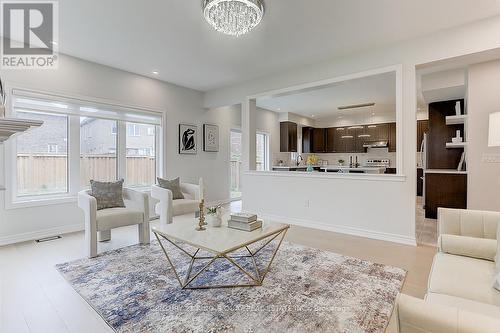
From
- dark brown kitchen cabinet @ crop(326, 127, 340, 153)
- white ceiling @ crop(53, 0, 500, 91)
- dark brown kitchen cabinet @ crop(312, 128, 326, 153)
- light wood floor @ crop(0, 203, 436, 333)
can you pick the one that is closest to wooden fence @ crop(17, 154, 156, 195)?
light wood floor @ crop(0, 203, 436, 333)

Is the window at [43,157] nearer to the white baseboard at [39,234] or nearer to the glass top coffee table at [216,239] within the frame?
the white baseboard at [39,234]

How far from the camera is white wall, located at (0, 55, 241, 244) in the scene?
357 centimetres

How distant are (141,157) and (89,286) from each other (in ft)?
9.94

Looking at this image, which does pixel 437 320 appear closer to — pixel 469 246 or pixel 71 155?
pixel 469 246

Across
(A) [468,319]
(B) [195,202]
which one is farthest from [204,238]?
(B) [195,202]

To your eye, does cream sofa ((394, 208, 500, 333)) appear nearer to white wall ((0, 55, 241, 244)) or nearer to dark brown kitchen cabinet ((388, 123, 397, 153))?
white wall ((0, 55, 241, 244))

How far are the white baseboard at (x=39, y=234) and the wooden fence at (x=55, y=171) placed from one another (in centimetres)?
57

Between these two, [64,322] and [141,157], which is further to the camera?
[141,157]

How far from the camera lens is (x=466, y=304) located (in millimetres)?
1310

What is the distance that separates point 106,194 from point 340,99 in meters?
5.59

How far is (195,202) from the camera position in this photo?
169 inches

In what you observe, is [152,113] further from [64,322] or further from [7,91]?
[64,322]

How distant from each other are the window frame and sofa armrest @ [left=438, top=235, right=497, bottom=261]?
456cm

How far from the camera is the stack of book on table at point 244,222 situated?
96.7 inches
